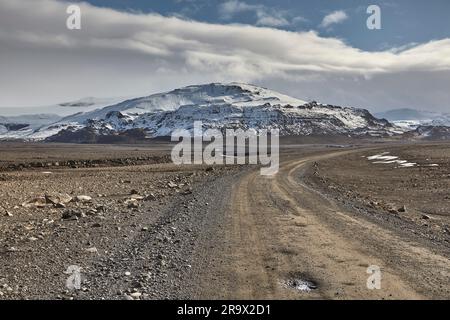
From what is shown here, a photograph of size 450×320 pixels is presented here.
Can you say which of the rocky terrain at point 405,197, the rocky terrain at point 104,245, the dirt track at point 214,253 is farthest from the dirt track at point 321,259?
the rocky terrain at point 405,197

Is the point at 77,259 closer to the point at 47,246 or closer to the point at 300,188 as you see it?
the point at 47,246

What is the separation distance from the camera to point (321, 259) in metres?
11.2

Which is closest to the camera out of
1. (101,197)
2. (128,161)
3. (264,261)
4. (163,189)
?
(264,261)

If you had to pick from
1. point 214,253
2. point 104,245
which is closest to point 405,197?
point 214,253

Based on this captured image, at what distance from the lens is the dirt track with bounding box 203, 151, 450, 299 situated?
28.7 feet

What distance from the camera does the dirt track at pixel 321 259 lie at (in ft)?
28.7

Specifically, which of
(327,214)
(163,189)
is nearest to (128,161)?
(163,189)

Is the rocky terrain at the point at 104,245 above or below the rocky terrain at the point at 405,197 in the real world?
above

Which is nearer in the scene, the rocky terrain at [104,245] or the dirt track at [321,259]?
the dirt track at [321,259]

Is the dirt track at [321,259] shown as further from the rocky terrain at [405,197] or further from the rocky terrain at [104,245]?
the rocky terrain at [405,197]

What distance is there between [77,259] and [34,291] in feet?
7.75

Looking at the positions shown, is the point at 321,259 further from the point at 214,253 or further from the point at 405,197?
the point at 405,197

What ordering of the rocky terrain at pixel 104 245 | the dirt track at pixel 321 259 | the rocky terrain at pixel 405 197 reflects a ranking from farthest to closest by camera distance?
the rocky terrain at pixel 405 197 < the rocky terrain at pixel 104 245 < the dirt track at pixel 321 259

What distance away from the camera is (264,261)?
35.7 ft
